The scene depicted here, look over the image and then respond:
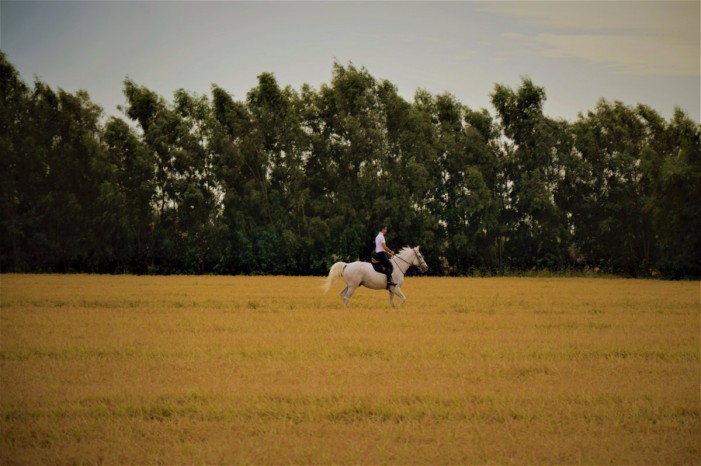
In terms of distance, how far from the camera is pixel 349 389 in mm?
12180

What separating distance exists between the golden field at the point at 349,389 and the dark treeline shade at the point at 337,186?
116 ft

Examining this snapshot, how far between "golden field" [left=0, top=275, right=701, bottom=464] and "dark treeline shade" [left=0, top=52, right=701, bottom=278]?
35427mm

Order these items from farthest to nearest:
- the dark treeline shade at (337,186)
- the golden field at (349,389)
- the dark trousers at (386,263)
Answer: the dark treeline shade at (337,186) → the dark trousers at (386,263) → the golden field at (349,389)

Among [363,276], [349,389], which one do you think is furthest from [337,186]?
[349,389]

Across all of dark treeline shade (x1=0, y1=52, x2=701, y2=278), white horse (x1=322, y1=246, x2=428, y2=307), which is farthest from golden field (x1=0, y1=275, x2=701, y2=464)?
dark treeline shade (x1=0, y1=52, x2=701, y2=278)

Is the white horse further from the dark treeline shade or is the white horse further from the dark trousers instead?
the dark treeline shade

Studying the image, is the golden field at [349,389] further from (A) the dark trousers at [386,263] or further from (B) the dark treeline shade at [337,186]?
(B) the dark treeline shade at [337,186]

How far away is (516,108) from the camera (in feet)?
202

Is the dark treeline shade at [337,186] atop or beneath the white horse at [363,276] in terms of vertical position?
atop

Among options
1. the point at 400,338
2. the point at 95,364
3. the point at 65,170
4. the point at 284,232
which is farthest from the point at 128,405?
the point at 65,170

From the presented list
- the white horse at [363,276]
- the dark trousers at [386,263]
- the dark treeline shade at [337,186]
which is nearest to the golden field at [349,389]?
the dark trousers at [386,263]

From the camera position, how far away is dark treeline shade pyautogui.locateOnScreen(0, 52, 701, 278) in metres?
59.2

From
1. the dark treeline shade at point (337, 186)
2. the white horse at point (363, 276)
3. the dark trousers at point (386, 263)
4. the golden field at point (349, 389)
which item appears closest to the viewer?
the golden field at point (349, 389)

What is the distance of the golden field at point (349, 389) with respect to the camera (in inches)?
358
